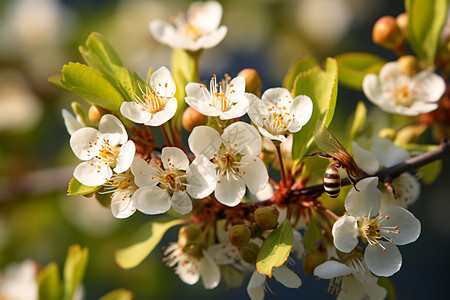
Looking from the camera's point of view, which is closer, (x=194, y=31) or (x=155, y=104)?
(x=155, y=104)

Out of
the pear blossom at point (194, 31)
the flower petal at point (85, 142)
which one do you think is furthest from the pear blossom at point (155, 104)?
the pear blossom at point (194, 31)

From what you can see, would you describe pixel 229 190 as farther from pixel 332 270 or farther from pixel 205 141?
pixel 332 270

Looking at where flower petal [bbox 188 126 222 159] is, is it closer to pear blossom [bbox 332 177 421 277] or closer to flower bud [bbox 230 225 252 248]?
flower bud [bbox 230 225 252 248]

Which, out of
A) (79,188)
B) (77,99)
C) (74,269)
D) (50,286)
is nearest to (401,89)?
(79,188)

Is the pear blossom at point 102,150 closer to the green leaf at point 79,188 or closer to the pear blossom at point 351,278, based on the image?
the green leaf at point 79,188

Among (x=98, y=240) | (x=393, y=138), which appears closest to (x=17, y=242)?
(x=98, y=240)

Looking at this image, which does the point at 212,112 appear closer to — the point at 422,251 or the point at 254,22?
the point at 254,22
